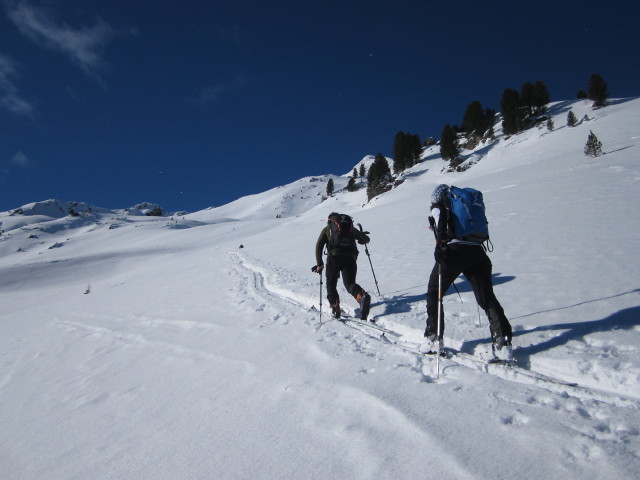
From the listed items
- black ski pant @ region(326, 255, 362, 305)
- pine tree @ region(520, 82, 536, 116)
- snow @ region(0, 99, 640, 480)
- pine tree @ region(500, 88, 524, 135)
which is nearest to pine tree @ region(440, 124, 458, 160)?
pine tree @ region(500, 88, 524, 135)

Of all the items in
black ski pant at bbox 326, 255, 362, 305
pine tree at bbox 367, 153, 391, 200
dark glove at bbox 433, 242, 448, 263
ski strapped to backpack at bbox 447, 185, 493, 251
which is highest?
pine tree at bbox 367, 153, 391, 200

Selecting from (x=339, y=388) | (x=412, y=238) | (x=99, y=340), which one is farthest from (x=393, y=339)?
(x=412, y=238)

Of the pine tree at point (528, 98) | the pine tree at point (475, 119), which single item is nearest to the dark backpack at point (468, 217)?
the pine tree at point (475, 119)

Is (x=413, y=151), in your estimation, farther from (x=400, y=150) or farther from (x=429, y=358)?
(x=429, y=358)

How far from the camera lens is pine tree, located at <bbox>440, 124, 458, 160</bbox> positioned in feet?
180

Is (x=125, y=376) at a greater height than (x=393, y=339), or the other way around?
(x=125, y=376)

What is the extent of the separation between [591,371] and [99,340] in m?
8.30

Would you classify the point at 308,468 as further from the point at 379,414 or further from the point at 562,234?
the point at 562,234

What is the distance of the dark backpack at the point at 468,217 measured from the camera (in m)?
3.54

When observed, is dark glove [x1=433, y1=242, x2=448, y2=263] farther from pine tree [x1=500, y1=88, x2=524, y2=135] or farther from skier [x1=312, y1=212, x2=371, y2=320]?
pine tree [x1=500, y1=88, x2=524, y2=135]

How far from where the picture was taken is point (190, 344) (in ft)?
17.7

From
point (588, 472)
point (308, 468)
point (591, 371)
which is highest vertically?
point (308, 468)

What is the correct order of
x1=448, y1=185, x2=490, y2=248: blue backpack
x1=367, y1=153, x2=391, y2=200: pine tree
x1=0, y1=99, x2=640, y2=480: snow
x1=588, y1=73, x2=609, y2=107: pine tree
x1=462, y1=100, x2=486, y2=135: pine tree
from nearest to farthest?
x1=0, y1=99, x2=640, y2=480: snow, x1=448, y1=185, x2=490, y2=248: blue backpack, x1=588, y1=73, x2=609, y2=107: pine tree, x1=367, y1=153, x2=391, y2=200: pine tree, x1=462, y1=100, x2=486, y2=135: pine tree

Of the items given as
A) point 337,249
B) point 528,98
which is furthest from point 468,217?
point 528,98
